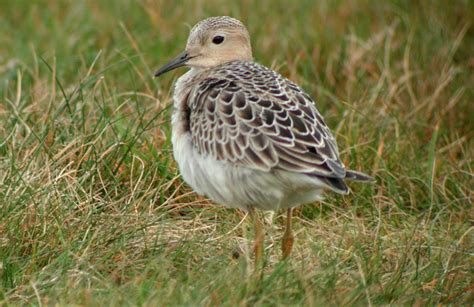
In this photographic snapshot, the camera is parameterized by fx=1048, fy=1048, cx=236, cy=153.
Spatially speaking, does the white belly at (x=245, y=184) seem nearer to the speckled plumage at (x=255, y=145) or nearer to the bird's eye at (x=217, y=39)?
the speckled plumage at (x=255, y=145)

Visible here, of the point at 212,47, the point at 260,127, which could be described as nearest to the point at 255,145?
the point at 260,127

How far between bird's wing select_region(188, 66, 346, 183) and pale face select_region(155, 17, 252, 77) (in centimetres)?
50

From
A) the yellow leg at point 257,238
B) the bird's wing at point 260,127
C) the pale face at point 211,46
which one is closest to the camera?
the bird's wing at point 260,127

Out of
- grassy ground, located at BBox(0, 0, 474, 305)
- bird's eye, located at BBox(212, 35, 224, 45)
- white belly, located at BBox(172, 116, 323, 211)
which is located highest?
bird's eye, located at BBox(212, 35, 224, 45)

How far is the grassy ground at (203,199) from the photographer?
512cm

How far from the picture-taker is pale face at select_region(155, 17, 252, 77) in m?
6.12

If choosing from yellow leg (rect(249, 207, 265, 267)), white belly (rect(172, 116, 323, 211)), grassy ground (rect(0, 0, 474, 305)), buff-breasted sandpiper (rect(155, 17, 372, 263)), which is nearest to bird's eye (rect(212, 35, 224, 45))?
buff-breasted sandpiper (rect(155, 17, 372, 263))

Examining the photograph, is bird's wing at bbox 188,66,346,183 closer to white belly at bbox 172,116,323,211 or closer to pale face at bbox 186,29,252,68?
Result: white belly at bbox 172,116,323,211

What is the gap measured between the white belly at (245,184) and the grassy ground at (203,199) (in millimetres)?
322

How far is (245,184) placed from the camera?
523cm

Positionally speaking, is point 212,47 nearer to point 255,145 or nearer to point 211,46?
point 211,46

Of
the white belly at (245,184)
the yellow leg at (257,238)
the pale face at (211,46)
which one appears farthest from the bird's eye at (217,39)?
the yellow leg at (257,238)

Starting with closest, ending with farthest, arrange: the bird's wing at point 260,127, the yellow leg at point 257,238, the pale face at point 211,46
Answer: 1. the bird's wing at point 260,127
2. the yellow leg at point 257,238
3. the pale face at point 211,46

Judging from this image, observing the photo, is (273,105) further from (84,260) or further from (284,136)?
(84,260)
